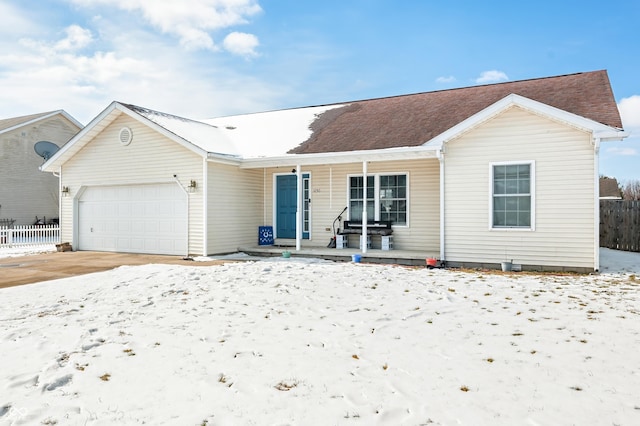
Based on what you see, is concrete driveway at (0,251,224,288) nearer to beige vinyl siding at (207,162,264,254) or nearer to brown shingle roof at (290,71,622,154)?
beige vinyl siding at (207,162,264,254)

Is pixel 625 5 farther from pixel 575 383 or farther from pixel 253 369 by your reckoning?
pixel 253 369

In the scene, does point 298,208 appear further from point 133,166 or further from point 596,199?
point 596,199

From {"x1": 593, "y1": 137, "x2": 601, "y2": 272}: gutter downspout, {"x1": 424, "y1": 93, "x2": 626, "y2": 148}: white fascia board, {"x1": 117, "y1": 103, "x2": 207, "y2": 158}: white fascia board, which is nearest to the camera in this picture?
{"x1": 424, "y1": 93, "x2": 626, "y2": 148}: white fascia board

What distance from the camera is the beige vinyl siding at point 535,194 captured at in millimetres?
9312

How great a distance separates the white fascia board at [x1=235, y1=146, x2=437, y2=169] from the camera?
1095cm

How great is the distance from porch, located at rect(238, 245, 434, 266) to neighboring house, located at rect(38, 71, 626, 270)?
394 mm

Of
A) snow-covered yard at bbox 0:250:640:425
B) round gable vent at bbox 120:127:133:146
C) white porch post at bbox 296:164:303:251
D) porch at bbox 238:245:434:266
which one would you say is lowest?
snow-covered yard at bbox 0:250:640:425

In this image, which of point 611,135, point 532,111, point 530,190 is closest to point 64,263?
point 530,190

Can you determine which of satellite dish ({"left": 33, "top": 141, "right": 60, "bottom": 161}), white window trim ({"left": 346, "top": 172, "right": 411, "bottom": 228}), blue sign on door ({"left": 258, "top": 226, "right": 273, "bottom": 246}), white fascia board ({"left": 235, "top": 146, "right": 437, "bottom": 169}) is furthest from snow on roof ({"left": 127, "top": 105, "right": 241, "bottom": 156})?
satellite dish ({"left": 33, "top": 141, "right": 60, "bottom": 161})

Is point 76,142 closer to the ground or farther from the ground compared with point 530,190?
farther from the ground

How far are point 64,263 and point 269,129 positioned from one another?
24.6 ft

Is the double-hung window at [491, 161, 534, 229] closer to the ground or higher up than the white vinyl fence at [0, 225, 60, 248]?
higher up

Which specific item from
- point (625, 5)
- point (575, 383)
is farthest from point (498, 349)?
point (625, 5)

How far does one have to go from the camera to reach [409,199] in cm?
1203
